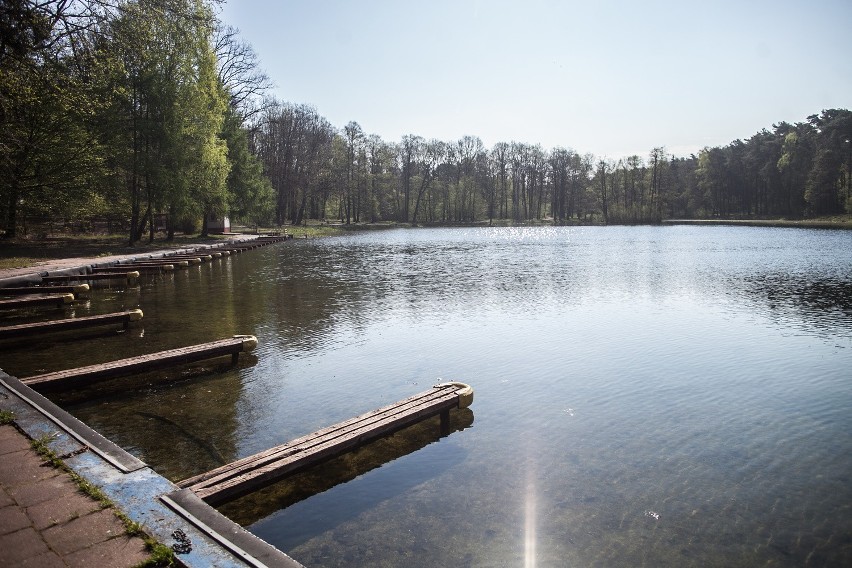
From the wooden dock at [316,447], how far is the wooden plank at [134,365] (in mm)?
4431

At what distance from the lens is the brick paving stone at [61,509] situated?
3.95m

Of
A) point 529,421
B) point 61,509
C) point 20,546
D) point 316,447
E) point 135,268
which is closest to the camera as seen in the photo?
point 20,546

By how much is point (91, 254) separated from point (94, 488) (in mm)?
28400

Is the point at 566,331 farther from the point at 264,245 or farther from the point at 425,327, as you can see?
the point at 264,245

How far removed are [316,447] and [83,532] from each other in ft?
7.78

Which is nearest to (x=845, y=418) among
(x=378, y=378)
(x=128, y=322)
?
(x=378, y=378)

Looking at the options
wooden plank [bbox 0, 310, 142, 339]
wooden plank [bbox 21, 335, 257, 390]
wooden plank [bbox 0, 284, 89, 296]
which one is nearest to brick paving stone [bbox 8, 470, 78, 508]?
wooden plank [bbox 21, 335, 257, 390]

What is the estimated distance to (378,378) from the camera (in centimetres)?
982

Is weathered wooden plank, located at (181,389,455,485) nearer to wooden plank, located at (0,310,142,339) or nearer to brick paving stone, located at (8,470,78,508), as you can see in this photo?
brick paving stone, located at (8,470,78,508)

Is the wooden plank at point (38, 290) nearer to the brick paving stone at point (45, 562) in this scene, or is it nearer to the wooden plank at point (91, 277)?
the wooden plank at point (91, 277)

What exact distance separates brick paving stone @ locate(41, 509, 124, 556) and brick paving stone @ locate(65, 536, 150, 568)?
0.08m

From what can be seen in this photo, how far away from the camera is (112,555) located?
3512 millimetres

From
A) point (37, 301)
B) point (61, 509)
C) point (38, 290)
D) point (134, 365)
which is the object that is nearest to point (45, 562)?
point (61, 509)

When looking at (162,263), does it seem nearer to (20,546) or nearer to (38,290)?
(38,290)
